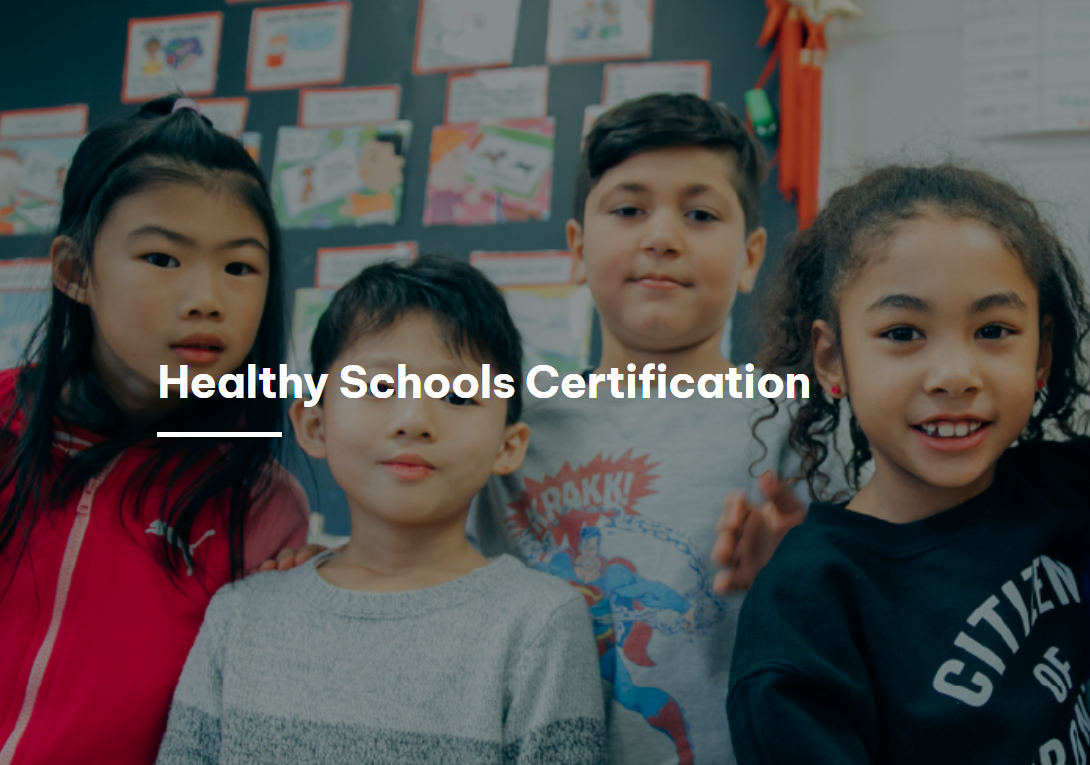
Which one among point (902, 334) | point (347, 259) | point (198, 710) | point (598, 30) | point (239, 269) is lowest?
point (198, 710)

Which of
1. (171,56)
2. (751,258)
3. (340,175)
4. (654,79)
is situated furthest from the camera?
(171,56)

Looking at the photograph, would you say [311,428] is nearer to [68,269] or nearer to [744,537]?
[68,269]

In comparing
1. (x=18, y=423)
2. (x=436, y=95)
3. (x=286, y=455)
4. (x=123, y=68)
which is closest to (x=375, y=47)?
(x=436, y=95)

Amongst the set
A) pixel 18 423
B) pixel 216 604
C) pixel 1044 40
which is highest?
pixel 1044 40

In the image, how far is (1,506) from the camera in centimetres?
84

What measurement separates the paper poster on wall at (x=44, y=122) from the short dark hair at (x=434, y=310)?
3.63 feet

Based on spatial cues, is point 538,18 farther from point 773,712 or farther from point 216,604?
point 773,712

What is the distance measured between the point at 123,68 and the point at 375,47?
0.56 m

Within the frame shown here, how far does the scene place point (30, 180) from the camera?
166cm

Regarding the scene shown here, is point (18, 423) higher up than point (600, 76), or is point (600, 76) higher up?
point (600, 76)

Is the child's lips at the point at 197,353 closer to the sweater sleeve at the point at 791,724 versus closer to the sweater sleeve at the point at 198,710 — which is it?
the sweater sleeve at the point at 198,710

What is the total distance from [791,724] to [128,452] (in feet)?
2.47

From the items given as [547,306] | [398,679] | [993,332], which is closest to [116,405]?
[398,679]

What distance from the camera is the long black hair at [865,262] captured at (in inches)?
28.5
